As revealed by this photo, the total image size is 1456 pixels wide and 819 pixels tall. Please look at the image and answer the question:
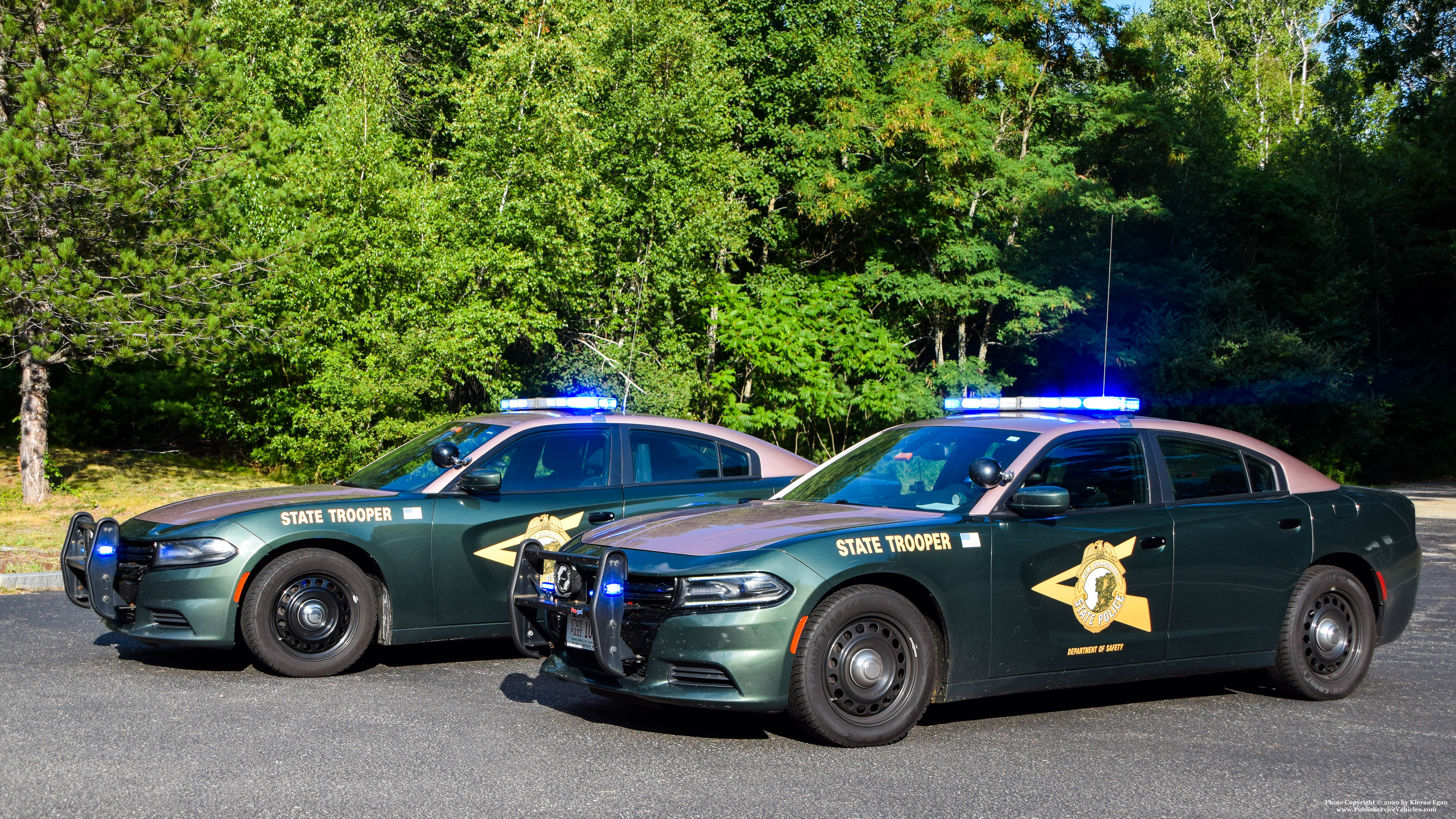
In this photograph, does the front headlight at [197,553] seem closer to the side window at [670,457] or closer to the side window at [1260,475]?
the side window at [670,457]

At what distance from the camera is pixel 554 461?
8.16 metres

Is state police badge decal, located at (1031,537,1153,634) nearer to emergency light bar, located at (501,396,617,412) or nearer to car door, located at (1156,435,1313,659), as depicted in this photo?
car door, located at (1156,435,1313,659)

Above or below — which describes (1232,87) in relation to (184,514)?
above

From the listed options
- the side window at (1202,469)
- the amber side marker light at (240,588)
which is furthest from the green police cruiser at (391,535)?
the side window at (1202,469)

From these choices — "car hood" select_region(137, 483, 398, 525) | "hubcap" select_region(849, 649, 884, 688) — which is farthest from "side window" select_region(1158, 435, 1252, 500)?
"car hood" select_region(137, 483, 398, 525)

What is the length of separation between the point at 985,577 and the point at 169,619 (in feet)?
14.9

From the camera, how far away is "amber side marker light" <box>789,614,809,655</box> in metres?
5.43

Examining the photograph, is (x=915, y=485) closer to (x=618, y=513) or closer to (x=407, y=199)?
(x=618, y=513)

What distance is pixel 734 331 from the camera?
94.6ft

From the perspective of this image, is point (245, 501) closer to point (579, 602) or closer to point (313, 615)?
point (313, 615)

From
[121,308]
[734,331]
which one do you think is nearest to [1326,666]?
[121,308]

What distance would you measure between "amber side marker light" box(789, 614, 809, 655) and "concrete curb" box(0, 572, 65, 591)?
8.09m

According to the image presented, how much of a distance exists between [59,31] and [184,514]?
1226 centimetres

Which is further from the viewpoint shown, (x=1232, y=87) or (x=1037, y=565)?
(x=1232, y=87)
